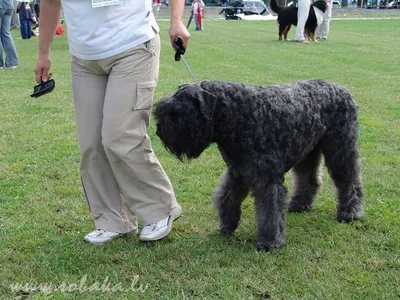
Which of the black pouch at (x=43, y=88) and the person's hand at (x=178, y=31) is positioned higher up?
the person's hand at (x=178, y=31)

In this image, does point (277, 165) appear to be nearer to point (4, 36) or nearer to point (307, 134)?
point (307, 134)

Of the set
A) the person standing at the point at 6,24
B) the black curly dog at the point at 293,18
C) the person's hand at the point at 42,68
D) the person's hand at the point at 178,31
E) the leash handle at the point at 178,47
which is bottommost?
the black curly dog at the point at 293,18

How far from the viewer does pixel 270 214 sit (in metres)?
3.47

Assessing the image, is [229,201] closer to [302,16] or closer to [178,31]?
[178,31]

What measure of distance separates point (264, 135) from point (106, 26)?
4.13 feet

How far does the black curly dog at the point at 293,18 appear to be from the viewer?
1781cm

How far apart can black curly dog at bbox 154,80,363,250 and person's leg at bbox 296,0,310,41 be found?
14546 mm

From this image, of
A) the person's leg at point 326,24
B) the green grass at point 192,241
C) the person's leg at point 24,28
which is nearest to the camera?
the green grass at point 192,241

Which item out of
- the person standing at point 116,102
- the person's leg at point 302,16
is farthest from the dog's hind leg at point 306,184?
the person's leg at point 302,16

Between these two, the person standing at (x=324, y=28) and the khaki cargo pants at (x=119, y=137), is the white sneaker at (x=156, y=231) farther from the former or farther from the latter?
the person standing at (x=324, y=28)

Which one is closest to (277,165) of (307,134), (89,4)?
(307,134)

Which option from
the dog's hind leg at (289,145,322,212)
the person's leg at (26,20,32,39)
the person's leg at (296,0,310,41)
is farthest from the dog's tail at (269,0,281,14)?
the dog's hind leg at (289,145,322,212)

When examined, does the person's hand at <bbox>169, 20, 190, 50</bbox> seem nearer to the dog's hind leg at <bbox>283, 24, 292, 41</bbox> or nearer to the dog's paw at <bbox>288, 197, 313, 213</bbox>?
the dog's paw at <bbox>288, 197, 313, 213</bbox>

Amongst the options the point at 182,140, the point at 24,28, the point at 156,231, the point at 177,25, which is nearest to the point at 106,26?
the point at 177,25
